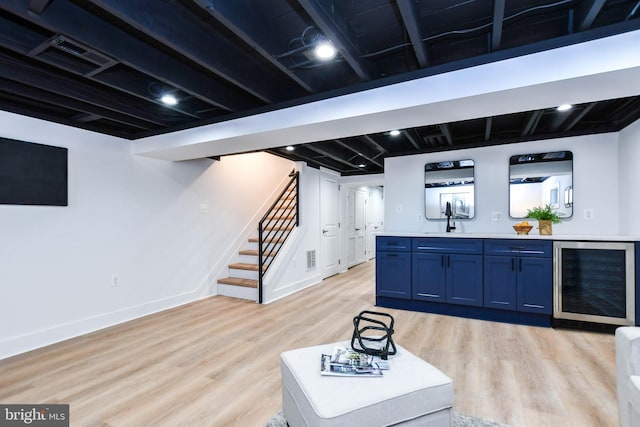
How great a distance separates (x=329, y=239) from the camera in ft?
21.0

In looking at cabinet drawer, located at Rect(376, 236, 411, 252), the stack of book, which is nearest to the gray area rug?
the stack of book

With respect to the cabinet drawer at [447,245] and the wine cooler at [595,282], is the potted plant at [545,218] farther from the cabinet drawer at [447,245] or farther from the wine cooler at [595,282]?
the cabinet drawer at [447,245]

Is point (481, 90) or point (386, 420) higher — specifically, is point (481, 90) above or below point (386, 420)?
above

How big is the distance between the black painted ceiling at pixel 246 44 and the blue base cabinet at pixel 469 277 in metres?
1.54

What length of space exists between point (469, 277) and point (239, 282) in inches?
126

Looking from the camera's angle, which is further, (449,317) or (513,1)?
(449,317)

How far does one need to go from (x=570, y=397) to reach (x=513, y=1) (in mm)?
2506

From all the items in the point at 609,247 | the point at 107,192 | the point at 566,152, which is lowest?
the point at 609,247

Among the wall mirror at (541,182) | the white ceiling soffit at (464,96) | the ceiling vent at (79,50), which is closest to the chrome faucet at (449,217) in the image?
the wall mirror at (541,182)

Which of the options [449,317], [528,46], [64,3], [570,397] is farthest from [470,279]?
[64,3]

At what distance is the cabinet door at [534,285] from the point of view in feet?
11.1

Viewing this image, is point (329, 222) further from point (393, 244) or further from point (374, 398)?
point (374, 398)

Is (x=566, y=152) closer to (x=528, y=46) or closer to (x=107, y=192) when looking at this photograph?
(x=528, y=46)

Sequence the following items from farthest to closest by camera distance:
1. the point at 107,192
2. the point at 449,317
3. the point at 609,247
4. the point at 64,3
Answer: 1. the point at 449,317
2. the point at 107,192
3. the point at 609,247
4. the point at 64,3
